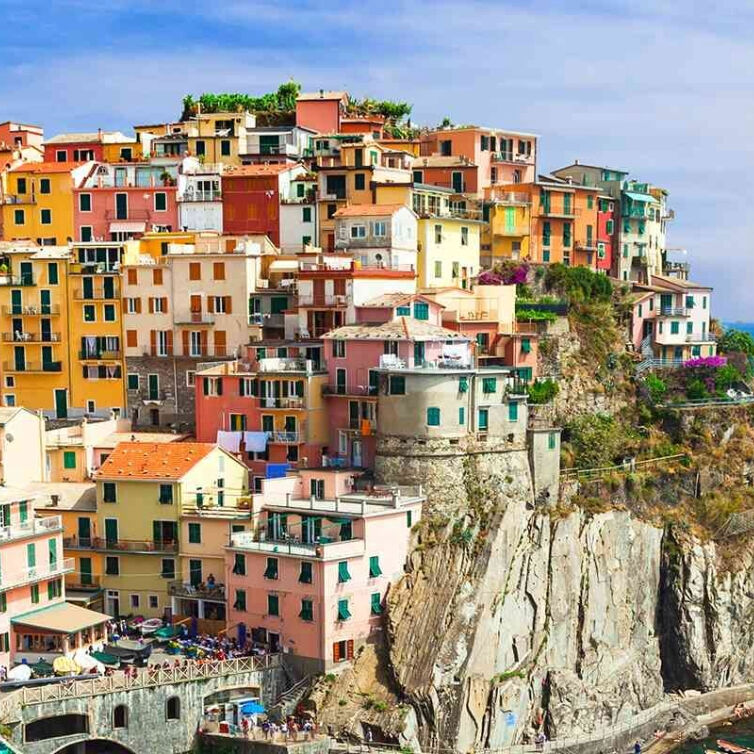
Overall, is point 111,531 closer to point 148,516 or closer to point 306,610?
point 148,516

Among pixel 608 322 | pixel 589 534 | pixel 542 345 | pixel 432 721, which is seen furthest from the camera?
pixel 608 322

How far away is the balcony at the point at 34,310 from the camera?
84688 mm

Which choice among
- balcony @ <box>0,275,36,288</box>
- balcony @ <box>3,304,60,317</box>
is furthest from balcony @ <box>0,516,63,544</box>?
balcony @ <box>0,275,36,288</box>

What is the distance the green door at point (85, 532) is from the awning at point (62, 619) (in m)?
5.82

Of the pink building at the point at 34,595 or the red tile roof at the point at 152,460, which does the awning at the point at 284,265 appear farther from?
the pink building at the point at 34,595

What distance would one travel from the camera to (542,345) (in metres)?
83.6

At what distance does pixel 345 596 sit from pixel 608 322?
104ft

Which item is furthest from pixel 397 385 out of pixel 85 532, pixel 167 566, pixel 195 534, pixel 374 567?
pixel 85 532

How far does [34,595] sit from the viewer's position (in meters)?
66.0

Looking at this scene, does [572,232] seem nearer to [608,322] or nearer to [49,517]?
[608,322]

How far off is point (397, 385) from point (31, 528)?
18718 millimetres

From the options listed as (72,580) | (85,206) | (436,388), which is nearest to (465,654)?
(436,388)

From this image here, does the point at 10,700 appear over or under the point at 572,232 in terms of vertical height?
under

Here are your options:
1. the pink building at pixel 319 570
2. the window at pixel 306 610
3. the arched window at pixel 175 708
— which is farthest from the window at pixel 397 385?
the arched window at pixel 175 708
